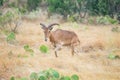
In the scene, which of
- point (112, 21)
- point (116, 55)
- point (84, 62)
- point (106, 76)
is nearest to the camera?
point (106, 76)

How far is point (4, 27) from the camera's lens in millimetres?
19516

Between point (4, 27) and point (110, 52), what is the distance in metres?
7.17

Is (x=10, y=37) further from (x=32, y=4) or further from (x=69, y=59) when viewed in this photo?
(x=32, y=4)

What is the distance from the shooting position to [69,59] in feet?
41.7

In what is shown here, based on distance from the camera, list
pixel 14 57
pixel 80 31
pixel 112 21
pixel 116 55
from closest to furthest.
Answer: pixel 14 57 < pixel 116 55 < pixel 80 31 < pixel 112 21

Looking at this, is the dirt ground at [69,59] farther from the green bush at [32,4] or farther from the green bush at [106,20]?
the green bush at [32,4]

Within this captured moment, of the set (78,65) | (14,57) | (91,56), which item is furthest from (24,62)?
(91,56)

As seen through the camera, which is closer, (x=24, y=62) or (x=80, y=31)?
(x=24, y=62)

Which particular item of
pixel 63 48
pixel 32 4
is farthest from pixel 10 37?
pixel 32 4

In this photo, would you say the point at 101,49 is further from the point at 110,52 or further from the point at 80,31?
the point at 80,31

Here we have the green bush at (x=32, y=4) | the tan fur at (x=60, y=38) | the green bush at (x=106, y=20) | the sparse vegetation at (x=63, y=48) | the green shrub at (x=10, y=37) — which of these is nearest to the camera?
the sparse vegetation at (x=63, y=48)

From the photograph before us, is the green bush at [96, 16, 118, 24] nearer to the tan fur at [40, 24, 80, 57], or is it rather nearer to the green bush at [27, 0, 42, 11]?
the green bush at [27, 0, 42, 11]

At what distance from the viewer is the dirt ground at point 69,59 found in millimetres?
10320

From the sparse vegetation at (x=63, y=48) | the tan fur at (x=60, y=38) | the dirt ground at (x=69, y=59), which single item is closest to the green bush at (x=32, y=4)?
the sparse vegetation at (x=63, y=48)
